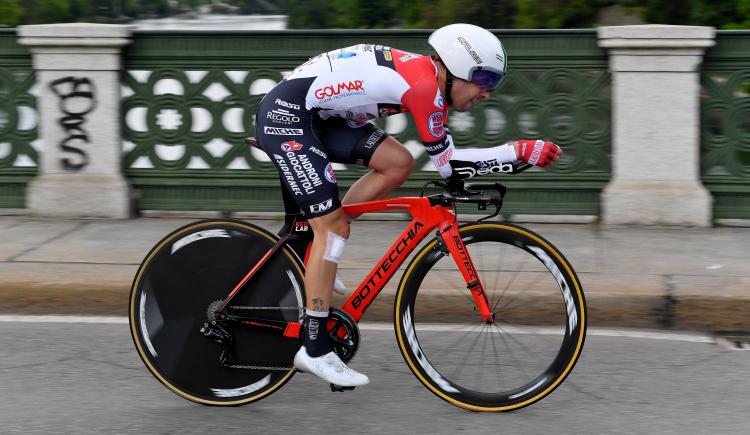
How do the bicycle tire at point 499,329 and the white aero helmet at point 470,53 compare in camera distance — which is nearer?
the white aero helmet at point 470,53

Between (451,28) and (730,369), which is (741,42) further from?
(451,28)

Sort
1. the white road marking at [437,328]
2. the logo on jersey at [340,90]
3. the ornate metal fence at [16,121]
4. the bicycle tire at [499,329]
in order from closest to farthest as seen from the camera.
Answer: the logo on jersey at [340,90], the bicycle tire at [499,329], the white road marking at [437,328], the ornate metal fence at [16,121]

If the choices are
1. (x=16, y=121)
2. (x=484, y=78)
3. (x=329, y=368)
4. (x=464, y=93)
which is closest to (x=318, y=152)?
(x=464, y=93)

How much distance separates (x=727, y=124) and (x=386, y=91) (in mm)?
4550

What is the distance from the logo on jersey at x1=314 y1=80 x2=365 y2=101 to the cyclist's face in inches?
15.2

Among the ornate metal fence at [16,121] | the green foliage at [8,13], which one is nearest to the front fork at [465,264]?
the ornate metal fence at [16,121]

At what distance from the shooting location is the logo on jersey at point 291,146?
4.95 metres

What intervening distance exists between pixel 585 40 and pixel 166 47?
126 inches

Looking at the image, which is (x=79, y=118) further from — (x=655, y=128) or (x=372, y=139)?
(x=372, y=139)

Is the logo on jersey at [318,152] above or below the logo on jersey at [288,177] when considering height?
above

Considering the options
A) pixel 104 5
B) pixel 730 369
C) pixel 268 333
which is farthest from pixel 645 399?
pixel 104 5

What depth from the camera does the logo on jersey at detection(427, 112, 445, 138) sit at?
470cm

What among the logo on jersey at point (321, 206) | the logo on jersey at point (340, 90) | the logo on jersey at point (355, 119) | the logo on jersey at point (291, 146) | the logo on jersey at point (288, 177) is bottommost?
the logo on jersey at point (321, 206)

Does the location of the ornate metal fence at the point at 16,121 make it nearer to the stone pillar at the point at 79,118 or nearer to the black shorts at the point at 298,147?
the stone pillar at the point at 79,118
